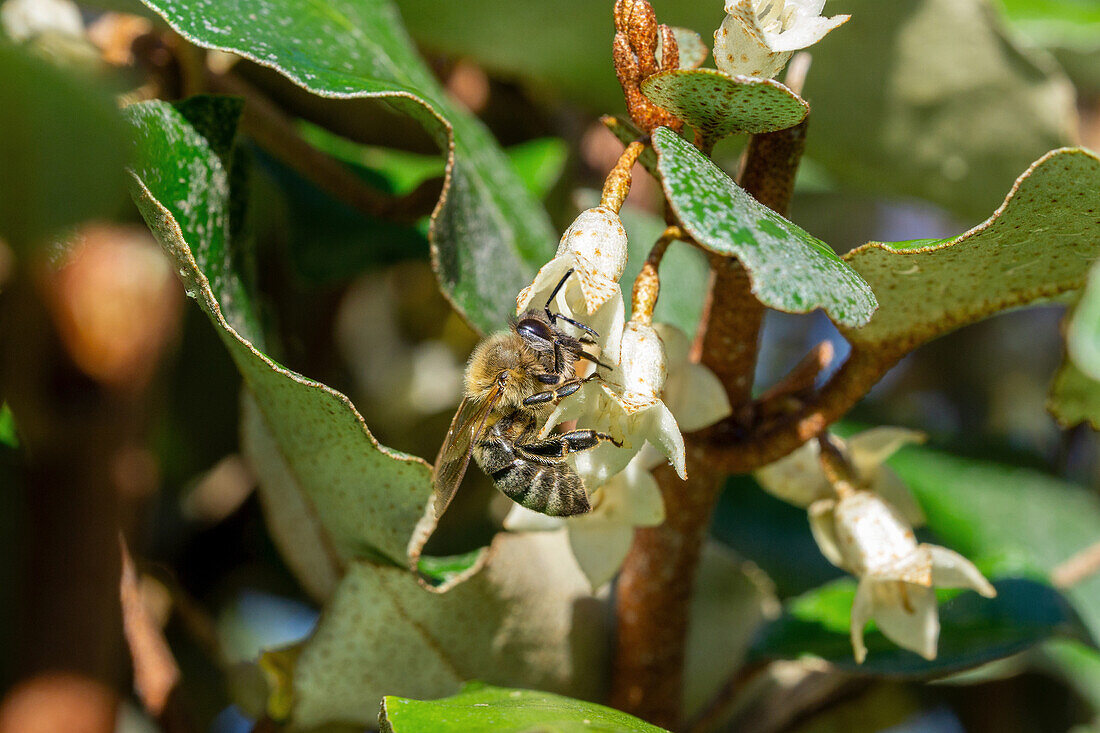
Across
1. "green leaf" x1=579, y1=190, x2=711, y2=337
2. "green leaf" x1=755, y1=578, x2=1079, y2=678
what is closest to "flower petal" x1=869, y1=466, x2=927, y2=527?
"green leaf" x1=755, y1=578, x2=1079, y2=678

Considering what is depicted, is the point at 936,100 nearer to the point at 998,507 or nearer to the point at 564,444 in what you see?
the point at 998,507

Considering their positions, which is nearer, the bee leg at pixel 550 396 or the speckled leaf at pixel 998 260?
the speckled leaf at pixel 998 260

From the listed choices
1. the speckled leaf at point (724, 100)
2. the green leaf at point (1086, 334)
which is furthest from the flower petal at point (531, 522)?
the green leaf at point (1086, 334)

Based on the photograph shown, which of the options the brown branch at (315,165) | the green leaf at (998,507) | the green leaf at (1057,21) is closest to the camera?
the brown branch at (315,165)

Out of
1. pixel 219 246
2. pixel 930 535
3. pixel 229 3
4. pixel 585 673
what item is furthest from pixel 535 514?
pixel 930 535

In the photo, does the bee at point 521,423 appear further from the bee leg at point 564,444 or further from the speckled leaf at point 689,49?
the speckled leaf at point 689,49

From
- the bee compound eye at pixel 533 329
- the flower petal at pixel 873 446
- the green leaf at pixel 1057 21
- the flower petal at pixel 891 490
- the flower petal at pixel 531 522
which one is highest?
the green leaf at pixel 1057 21
